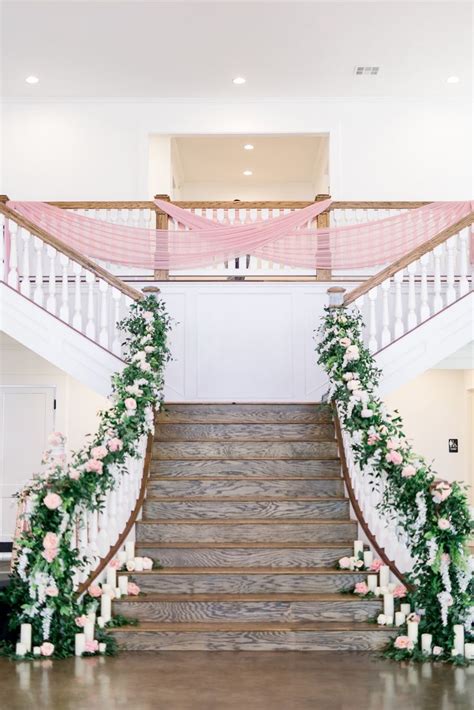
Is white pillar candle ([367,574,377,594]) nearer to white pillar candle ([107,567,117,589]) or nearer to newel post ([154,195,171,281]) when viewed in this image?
white pillar candle ([107,567,117,589])

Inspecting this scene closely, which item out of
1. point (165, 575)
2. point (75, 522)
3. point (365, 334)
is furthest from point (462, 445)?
point (75, 522)

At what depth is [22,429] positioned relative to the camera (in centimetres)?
952

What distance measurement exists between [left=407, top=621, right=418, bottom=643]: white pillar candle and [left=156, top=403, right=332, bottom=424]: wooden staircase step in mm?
2560

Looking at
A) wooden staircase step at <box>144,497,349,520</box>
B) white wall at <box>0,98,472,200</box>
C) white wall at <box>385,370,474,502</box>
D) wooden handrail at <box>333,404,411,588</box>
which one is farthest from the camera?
white wall at <box>0,98,472,200</box>

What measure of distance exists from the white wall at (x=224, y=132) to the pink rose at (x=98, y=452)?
659 cm

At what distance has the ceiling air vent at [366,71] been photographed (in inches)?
397

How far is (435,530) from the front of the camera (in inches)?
186

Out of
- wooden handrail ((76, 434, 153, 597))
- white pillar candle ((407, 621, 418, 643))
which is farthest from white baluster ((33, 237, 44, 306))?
white pillar candle ((407, 621, 418, 643))

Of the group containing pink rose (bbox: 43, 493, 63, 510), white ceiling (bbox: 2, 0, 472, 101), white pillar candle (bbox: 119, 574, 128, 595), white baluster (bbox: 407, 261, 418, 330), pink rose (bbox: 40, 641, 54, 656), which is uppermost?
white ceiling (bbox: 2, 0, 472, 101)

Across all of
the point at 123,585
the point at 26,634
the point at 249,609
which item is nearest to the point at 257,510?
the point at 249,609

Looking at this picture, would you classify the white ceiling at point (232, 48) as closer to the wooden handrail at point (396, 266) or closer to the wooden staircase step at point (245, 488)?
the wooden handrail at point (396, 266)

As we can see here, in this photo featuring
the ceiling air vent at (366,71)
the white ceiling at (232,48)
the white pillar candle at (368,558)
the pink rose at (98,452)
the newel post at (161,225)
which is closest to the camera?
the pink rose at (98,452)

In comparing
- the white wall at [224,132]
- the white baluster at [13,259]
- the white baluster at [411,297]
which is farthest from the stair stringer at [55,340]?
the white wall at [224,132]

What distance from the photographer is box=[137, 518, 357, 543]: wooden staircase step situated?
5719mm
